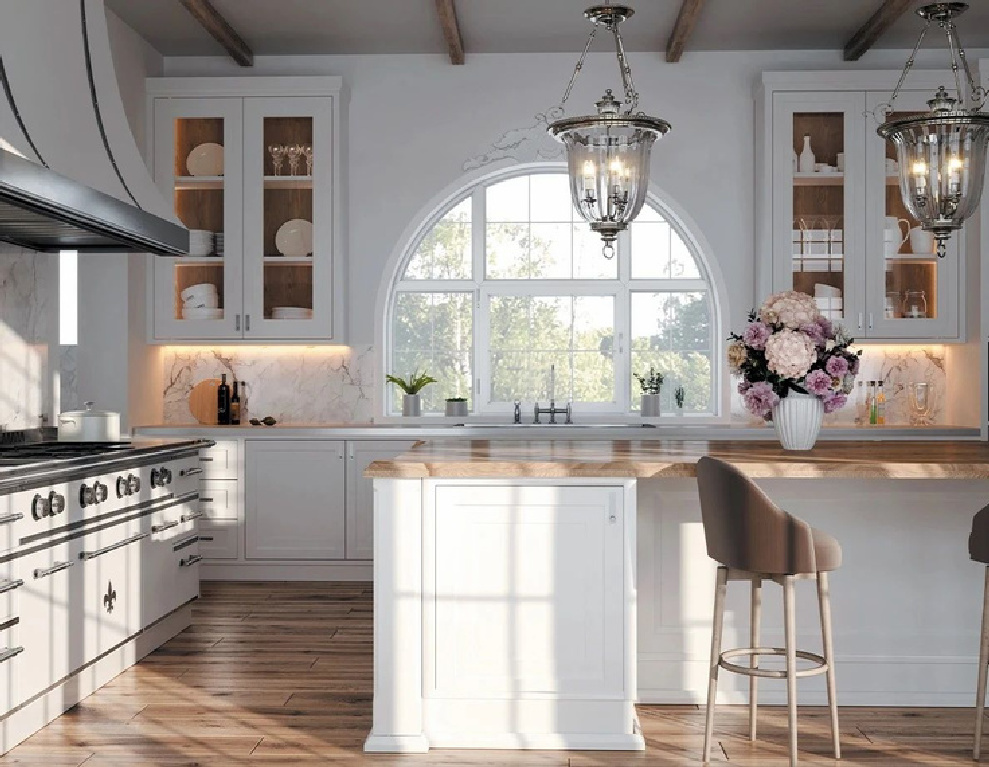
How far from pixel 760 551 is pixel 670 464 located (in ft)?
1.33

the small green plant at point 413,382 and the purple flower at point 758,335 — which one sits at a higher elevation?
the purple flower at point 758,335

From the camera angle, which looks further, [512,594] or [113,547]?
[113,547]

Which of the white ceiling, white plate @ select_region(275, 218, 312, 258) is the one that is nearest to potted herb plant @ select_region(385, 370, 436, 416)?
white plate @ select_region(275, 218, 312, 258)

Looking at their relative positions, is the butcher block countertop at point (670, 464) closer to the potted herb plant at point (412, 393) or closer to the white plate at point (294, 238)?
the potted herb plant at point (412, 393)

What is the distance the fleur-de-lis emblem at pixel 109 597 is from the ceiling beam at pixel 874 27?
174 inches

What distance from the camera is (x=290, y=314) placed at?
642cm

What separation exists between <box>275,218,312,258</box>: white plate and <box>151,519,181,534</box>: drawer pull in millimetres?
2108

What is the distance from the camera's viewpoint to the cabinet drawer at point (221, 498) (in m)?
6.16

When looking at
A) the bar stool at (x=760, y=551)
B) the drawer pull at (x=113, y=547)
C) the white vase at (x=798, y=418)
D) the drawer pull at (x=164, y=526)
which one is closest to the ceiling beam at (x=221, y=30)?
the drawer pull at (x=164, y=526)

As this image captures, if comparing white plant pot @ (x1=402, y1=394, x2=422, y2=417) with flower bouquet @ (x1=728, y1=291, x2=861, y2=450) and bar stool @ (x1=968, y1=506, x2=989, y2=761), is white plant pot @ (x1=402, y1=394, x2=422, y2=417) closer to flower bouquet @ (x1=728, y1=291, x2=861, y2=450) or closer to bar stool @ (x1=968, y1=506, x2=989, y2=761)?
flower bouquet @ (x1=728, y1=291, x2=861, y2=450)

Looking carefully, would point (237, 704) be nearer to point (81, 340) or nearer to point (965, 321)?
point (81, 340)

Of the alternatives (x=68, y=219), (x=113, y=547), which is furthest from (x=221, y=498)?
(x=68, y=219)

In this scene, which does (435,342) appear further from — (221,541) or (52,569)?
(52,569)

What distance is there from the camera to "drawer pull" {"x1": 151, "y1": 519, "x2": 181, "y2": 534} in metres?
4.54
